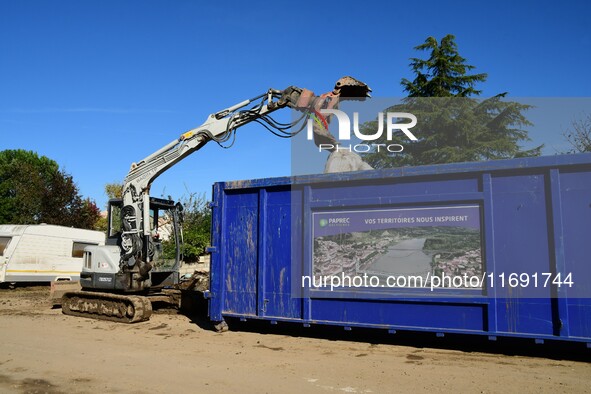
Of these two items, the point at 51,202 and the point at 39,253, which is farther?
the point at 51,202

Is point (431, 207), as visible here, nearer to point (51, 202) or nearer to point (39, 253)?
point (39, 253)

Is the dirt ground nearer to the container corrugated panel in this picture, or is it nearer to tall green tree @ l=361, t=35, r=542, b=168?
the container corrugated panel

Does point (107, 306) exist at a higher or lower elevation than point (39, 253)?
lower

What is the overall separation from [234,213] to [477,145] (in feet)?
46.0

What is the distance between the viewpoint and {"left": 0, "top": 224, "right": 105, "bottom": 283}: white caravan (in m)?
17.5

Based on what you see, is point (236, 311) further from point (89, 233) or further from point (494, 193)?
point (89, 233)

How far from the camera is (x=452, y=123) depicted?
19766 mm

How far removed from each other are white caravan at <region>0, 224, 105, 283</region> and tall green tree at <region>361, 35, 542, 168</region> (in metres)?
12.8

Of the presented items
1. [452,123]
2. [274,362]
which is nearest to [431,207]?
[274,362]

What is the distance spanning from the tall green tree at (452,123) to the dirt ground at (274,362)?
13274 millimetres

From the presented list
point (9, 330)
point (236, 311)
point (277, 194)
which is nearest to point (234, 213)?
point (277, 194)

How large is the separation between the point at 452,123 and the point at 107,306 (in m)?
15.1

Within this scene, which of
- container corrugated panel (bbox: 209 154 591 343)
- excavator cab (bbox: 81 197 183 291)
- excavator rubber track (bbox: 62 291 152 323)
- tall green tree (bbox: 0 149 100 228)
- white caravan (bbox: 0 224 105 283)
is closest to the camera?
container corrugated panel (bbox: 209 154 591 343)

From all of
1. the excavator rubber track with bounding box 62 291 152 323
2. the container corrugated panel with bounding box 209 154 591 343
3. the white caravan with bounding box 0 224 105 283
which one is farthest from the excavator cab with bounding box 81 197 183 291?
the white caravan with bounding box 0 224 105 283
